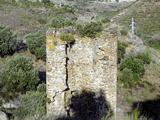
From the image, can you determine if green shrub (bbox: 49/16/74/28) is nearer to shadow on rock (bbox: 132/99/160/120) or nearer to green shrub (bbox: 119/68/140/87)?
green shrub (bbox: 119/68/140/87)

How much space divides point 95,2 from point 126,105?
3748 cm

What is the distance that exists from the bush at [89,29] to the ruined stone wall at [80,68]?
0.15m

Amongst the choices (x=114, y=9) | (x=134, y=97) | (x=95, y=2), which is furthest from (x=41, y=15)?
(x=134, y=97)

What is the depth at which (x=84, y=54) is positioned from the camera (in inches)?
522

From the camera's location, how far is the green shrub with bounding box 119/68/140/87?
19.9 metres

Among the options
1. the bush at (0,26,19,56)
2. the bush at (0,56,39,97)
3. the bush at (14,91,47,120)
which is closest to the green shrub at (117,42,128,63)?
the bush at (0,26,19,56)

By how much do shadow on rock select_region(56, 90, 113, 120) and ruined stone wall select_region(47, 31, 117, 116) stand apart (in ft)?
0.50

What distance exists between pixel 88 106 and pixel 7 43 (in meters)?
10.6

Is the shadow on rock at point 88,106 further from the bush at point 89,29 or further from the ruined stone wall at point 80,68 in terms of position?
the bush at point 89,29

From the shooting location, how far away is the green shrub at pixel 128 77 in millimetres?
19908

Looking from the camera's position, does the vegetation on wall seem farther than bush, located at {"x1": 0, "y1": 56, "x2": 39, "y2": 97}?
Yes

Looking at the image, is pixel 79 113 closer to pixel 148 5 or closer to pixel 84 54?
pixel 84 54

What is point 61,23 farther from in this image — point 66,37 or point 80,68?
point 80,68

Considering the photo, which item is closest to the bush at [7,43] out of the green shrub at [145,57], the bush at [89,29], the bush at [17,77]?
the bush at [17,77]
